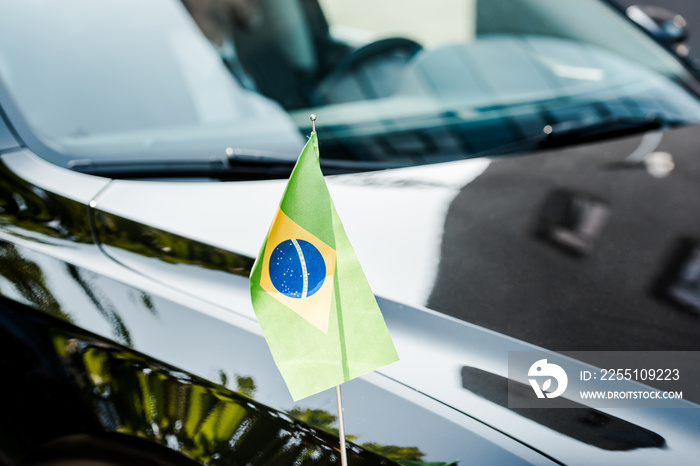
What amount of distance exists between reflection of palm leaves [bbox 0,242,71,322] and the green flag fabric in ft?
1.69

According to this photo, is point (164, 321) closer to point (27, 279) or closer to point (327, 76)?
point (27, 279)

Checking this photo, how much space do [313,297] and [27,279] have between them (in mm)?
645

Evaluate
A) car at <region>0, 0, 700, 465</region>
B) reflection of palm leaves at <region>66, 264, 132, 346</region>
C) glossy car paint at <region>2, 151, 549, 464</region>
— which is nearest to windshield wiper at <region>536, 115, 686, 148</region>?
car at <region>0, 0, 700, 465</region>

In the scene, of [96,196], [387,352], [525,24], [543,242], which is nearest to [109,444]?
[96,196]

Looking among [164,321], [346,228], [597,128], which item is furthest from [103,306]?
[597,128]

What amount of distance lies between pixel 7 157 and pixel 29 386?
19.0 inches

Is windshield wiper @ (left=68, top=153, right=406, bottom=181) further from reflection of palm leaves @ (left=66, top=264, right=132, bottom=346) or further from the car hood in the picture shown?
reflection of palm leaves @ (left=66, top=264, right=132, bottom=346)

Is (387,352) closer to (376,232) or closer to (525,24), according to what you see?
(376,232)

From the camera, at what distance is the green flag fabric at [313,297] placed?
79 centimetres

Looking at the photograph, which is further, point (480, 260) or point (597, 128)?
point (597, 128)

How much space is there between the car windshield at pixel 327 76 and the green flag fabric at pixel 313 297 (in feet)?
1.99

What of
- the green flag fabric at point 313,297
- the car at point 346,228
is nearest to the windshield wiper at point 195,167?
the car at point 346,228

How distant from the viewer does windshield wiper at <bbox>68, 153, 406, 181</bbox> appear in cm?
129

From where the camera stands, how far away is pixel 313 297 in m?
0.81
